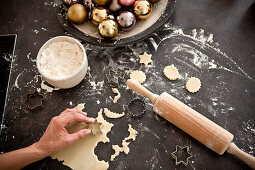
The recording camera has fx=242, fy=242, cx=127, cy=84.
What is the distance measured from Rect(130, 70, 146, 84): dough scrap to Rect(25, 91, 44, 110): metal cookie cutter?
45 cm

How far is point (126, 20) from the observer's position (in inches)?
44.1

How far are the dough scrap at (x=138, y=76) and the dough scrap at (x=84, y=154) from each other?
260 millimetres

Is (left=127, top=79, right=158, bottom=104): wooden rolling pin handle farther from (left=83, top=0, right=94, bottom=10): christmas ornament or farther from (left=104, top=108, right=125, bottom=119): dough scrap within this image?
(left=83, top=0, right=94, bottom=10): christmas ornament

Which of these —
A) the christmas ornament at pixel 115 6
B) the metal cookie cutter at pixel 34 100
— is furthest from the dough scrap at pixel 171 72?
the metal cookie cutter at pixel 34 100

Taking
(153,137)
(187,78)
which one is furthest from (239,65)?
(153,137)

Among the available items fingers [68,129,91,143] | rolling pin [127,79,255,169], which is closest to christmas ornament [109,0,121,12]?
rolling pin [127,79,255,169]

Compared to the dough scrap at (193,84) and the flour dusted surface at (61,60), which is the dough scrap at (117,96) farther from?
the dough scrap at (193,84)

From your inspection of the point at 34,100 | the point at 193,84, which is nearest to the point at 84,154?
the point at 34,100

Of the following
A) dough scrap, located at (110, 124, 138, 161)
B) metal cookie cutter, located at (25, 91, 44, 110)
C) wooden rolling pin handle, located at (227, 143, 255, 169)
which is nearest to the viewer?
wooden rolling pin handle, located at (227, 143, 255, 169)

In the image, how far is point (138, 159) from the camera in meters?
1.03

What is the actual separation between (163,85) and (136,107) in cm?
17

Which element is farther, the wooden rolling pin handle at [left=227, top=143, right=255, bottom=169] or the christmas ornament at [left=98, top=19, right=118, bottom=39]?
the christmas ornament at [left=98, top=19, right=118, bottom=39]

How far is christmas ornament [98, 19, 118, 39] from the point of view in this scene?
1.10 meters

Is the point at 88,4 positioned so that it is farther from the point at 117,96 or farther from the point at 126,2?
the point at 117,96
